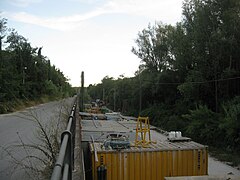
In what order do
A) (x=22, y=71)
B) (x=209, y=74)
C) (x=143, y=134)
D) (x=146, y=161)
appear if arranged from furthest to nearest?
(x=22, y=71)
(x=209, y=74)
(x=143, y=134)
(x=146, y=161)

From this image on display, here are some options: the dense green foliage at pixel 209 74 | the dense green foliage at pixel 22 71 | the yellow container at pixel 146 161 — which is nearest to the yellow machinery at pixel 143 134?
the yellow container at pixel 146 161

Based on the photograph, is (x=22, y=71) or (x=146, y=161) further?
(x=22, y=71)

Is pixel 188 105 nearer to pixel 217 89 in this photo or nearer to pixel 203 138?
pixel 217 89

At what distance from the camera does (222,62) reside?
31156mm

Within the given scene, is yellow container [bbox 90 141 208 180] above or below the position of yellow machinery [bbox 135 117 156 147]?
below

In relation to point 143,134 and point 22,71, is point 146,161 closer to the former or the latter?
point 143,134

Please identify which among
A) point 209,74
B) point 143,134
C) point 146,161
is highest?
point 209,74

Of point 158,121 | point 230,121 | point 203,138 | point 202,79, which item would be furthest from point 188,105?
point 230,121

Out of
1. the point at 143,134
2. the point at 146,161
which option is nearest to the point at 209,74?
the point at 143,134

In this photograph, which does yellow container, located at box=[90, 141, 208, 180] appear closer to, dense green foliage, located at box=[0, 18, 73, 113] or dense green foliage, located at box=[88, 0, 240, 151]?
dense green foliage, located at box=[88, 0, 240, 151]

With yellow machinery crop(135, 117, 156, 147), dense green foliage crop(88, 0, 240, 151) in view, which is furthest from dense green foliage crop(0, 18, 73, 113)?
yellow machinery crop(135, 117, 156, 147)

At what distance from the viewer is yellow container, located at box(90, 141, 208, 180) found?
11617 millimetres

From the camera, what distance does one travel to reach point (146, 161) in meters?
11.9

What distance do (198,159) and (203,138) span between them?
55.5ft
